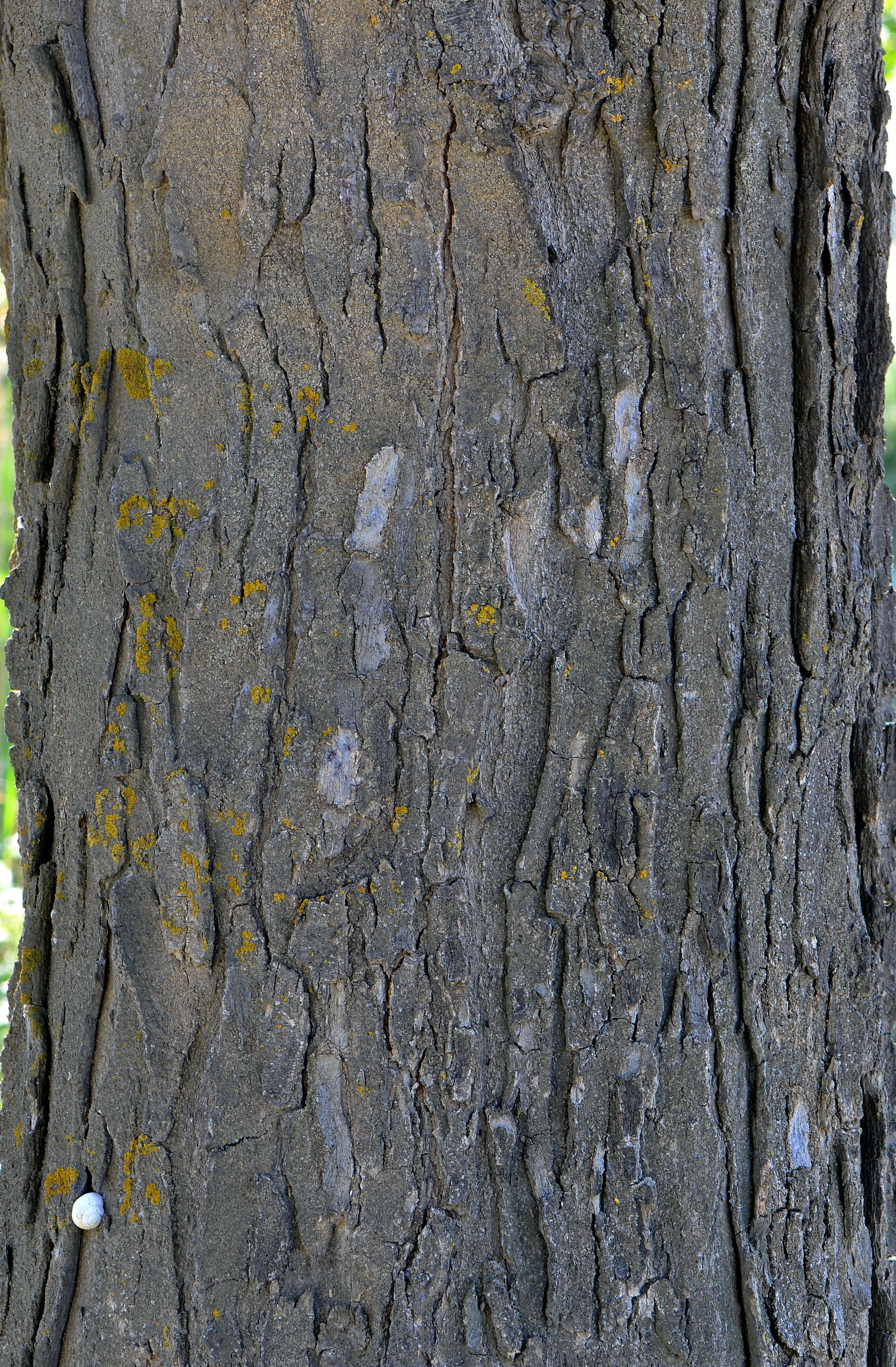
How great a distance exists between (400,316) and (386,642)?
32 centimetres

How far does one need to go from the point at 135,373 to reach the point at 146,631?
0.27 metres

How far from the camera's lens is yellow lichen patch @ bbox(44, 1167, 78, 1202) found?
3.69ft

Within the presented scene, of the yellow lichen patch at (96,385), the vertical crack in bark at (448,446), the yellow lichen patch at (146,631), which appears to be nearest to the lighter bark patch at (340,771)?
the vertical crack in bark at (448,446)

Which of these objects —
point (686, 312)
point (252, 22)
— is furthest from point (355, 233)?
point (686, 312)

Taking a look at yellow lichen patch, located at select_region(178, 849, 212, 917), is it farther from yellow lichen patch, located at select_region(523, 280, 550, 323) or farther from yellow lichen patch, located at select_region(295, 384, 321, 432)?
yellow lichen patch, located at select_region(523, 280, 550, 323)

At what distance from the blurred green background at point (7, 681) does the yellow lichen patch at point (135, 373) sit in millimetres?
213

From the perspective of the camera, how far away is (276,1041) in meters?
1.05

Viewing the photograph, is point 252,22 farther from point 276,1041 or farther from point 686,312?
point 276,1041

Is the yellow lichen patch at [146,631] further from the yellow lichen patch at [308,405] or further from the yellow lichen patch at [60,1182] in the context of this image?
the yellow lichen patch at [60,1182]

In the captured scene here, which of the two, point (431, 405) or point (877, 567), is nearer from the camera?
point (431, 405)

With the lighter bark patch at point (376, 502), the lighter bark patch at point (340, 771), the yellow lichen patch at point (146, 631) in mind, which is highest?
the lighter bark patch at point (376, 502)

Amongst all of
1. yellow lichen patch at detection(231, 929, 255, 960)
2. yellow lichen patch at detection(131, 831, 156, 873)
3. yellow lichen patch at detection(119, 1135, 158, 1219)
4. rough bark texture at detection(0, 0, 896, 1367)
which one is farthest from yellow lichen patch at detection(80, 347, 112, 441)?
yellow lichen patch at detection(119, 1135, 158, 1219)

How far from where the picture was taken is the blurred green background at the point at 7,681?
8.63 ft

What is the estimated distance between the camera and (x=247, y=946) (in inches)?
41.6
